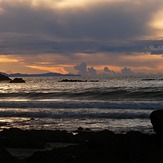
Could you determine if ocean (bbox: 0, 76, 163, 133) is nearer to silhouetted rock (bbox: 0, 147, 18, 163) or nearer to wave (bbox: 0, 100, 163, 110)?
wave (bbox: 0, 100, 163, 110)

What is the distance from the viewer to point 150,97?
139 feet

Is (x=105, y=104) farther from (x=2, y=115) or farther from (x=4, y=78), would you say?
(x=4, y=78)

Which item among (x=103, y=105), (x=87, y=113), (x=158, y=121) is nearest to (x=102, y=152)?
(x=158, y=121)

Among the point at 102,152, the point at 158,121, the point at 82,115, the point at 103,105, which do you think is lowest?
the point at 82,115

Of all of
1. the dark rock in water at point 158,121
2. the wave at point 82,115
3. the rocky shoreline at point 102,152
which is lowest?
the wave at point 82,115

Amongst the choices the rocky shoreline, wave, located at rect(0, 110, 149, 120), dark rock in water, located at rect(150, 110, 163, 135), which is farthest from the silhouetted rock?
wave, located at rect(0, 110, 149, 120)

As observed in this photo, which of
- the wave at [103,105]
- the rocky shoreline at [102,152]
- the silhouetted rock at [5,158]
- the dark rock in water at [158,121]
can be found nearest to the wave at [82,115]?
the wave at [103,105]

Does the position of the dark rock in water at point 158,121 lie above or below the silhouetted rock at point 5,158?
above

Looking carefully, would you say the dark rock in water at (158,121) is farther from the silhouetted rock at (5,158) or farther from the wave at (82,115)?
the wave at (82,115)

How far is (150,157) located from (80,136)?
20.3 ft

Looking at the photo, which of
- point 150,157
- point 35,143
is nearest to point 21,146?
point 35,143

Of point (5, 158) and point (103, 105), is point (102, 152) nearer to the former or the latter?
point (5, 158)

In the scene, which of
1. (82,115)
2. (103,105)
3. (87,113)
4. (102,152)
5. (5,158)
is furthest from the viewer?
(103,105)

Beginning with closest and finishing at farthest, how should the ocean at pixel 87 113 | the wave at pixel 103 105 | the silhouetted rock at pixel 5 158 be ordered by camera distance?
1. the silhouetted rock at pixel 5 158
2. the ocean at pixel 87 113
3. the wave at pixel 103 105
